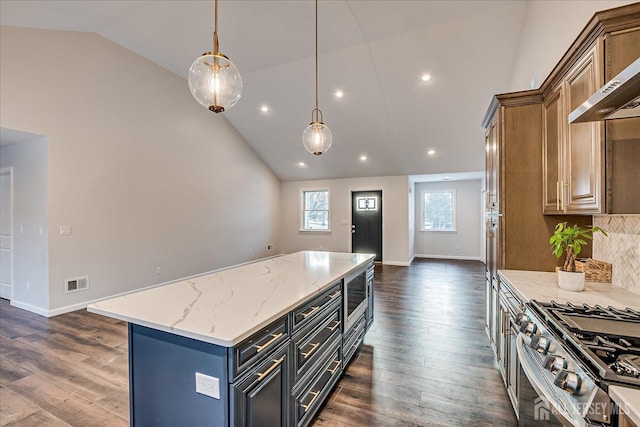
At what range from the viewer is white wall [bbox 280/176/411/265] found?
25.0 feet

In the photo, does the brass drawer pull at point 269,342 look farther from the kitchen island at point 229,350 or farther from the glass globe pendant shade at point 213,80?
the glass globe pendant shade at point 213,80

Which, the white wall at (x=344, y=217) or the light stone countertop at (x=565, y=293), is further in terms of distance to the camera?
the white wall at (x=344, y=217)

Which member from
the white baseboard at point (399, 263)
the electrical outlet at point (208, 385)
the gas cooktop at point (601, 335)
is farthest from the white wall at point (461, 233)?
the electrical outlet at point (208, 385)

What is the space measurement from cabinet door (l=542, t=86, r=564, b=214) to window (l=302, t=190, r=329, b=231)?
6.54 metres

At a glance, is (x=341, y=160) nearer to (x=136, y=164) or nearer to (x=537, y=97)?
(x=136, y=164)

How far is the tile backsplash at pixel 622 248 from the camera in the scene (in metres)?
1.75

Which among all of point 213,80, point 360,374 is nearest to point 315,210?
point 360,374

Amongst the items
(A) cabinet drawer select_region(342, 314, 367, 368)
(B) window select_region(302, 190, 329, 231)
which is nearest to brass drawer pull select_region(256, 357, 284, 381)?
(A) cabinet drawer select_region(342, 314, 367, 368)

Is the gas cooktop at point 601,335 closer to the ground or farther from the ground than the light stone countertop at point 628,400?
farther from the ground

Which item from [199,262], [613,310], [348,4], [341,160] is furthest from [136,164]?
[613,310]

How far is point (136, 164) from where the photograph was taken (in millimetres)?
4664

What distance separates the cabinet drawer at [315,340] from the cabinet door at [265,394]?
0.39 feet

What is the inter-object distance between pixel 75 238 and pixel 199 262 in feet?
7.25

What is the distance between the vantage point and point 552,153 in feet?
6.81
